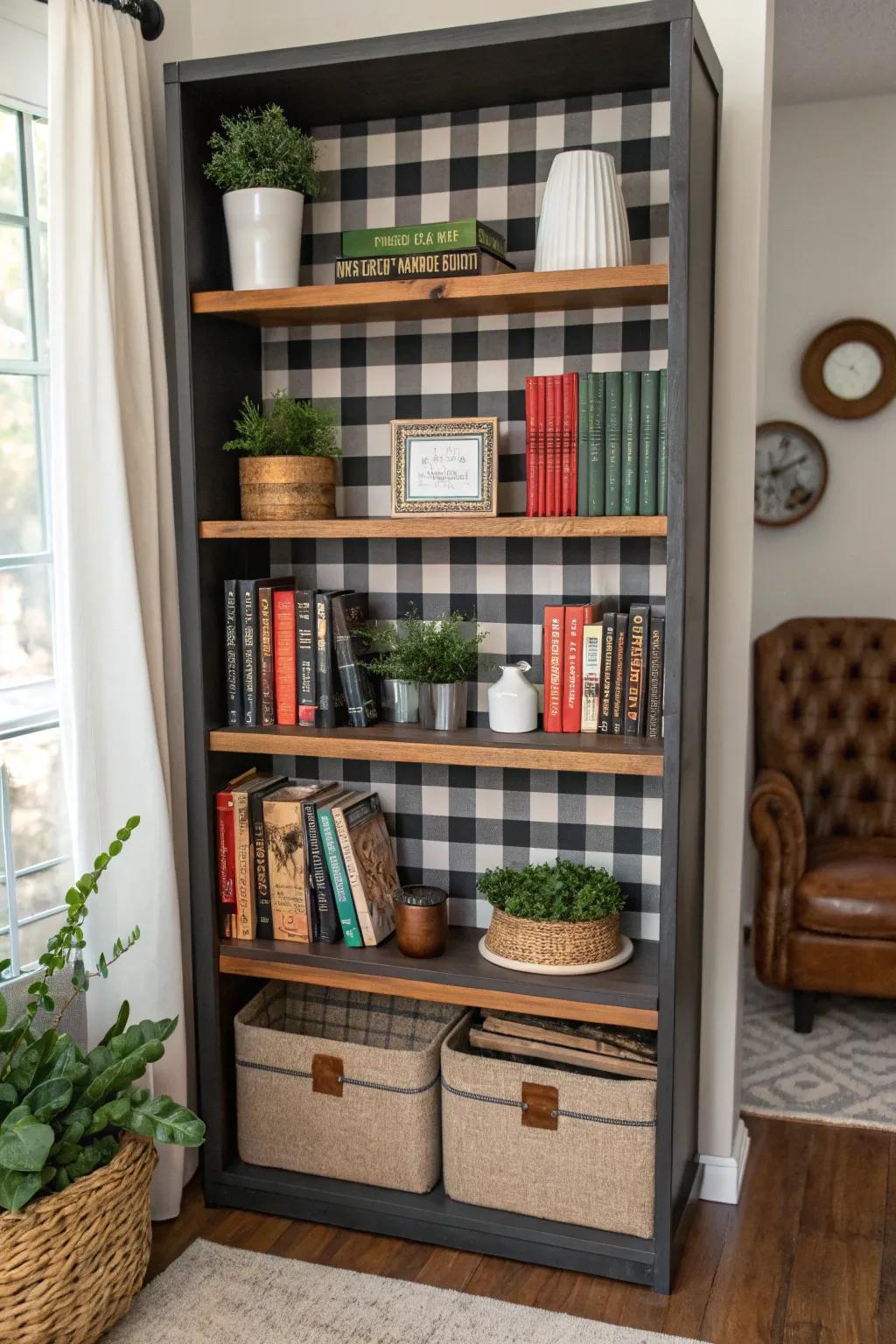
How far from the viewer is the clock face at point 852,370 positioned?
3.81 meters

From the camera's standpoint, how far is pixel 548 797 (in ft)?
7.88

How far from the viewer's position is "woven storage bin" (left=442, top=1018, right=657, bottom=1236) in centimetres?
211

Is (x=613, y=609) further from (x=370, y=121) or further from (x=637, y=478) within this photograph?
(x=370, y=121)

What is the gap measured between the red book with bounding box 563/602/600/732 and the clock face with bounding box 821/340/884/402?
6.77ft

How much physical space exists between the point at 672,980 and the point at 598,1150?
1.18ft

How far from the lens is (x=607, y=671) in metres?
2.17

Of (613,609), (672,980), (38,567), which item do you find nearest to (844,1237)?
(672,980)

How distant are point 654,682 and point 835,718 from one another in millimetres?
1731

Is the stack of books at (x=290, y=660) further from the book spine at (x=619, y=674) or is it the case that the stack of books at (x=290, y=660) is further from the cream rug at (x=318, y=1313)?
the cream rug at (x=318, y=1313)

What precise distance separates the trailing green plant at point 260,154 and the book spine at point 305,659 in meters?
0.77

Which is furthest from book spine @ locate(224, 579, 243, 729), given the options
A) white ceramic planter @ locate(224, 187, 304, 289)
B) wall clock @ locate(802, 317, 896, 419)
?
wall clock @ locate(802, 317, 896, 419)

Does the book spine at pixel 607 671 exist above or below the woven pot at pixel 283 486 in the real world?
below

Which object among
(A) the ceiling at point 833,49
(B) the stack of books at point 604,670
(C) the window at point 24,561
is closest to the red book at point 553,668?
(B) the stack of books at point 604,670

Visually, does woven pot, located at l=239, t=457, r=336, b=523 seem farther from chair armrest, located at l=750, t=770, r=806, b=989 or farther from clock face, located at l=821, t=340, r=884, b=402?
clock face, located at l=821, t=340, r=884, b=402
